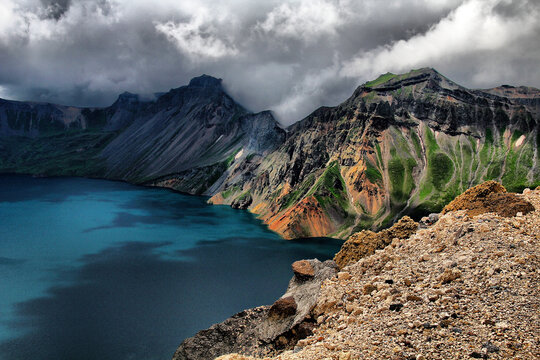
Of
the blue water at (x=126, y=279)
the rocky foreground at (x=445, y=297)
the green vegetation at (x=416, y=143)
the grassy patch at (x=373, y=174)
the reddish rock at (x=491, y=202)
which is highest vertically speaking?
the green vegetation at (x=416, y=143)

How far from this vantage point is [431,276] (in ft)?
65.5

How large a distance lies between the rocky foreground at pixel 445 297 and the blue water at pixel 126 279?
138ft

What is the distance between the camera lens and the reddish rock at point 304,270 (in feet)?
99.4

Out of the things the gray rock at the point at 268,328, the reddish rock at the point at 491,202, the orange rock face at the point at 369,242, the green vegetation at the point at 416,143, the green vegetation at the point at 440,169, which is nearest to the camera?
the reddish rock at the point at 491,202

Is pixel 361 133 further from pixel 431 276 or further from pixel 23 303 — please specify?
pixel 431 276

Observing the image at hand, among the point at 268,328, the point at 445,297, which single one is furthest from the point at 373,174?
the point at 445,297

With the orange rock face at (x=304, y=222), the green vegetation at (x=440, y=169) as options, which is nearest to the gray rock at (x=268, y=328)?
the orange rock face at (x=304, y=222)

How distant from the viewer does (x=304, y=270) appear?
30797 mm

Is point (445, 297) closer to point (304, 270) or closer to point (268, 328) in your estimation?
point (268, 328)

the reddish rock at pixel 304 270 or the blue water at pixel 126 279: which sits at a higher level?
the reddish rock at pixel 304 270

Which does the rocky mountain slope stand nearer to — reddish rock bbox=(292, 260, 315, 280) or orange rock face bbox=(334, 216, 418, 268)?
reddish rock bbox=(292, 260, 315, 280)

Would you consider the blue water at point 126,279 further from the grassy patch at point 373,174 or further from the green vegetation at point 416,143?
the green vegetation at point 416,143

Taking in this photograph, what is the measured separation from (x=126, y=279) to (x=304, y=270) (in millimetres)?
68508

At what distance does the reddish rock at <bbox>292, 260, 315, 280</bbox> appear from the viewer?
30297mm
